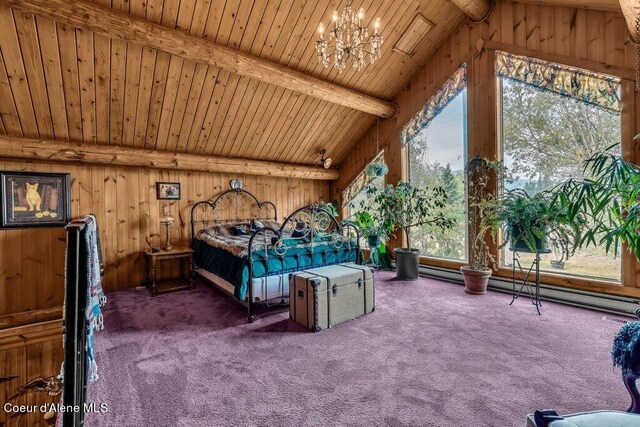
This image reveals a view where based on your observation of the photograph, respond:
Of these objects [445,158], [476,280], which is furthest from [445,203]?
[476,280]

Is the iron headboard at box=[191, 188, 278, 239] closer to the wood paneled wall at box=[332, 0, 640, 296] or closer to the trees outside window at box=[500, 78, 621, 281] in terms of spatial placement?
the wood paneled wall at box=[332, 0, 640, 296]

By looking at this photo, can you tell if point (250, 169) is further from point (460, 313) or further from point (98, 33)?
point (460, 313)

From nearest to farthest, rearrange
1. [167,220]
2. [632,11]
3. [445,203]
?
1. [632,11]
2. [167,220]
3. [445,203]

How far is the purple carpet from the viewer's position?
179 centimetres

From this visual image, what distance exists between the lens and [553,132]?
3.99 m

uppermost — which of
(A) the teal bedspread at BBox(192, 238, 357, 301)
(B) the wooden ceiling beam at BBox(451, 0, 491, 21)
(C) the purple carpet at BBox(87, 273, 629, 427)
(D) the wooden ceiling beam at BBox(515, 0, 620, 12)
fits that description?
(B) the wooden ceiling beam at BBox(451, 0, 491, 21)

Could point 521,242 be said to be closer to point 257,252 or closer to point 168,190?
point 257,252

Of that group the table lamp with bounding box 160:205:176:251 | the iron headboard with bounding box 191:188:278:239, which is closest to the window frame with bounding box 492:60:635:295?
the iron headboard with bounding box 191:188:278:239

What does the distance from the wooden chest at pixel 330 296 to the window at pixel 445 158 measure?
2.38 meters

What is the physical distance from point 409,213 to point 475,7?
309cm

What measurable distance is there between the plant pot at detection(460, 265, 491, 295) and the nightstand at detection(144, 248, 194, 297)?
3934 mm

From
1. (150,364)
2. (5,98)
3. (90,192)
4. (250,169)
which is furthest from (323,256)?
(5,98)

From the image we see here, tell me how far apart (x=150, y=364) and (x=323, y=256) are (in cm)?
221

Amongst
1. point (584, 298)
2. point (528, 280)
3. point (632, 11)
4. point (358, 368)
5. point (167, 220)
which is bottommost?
point (358, 368)
